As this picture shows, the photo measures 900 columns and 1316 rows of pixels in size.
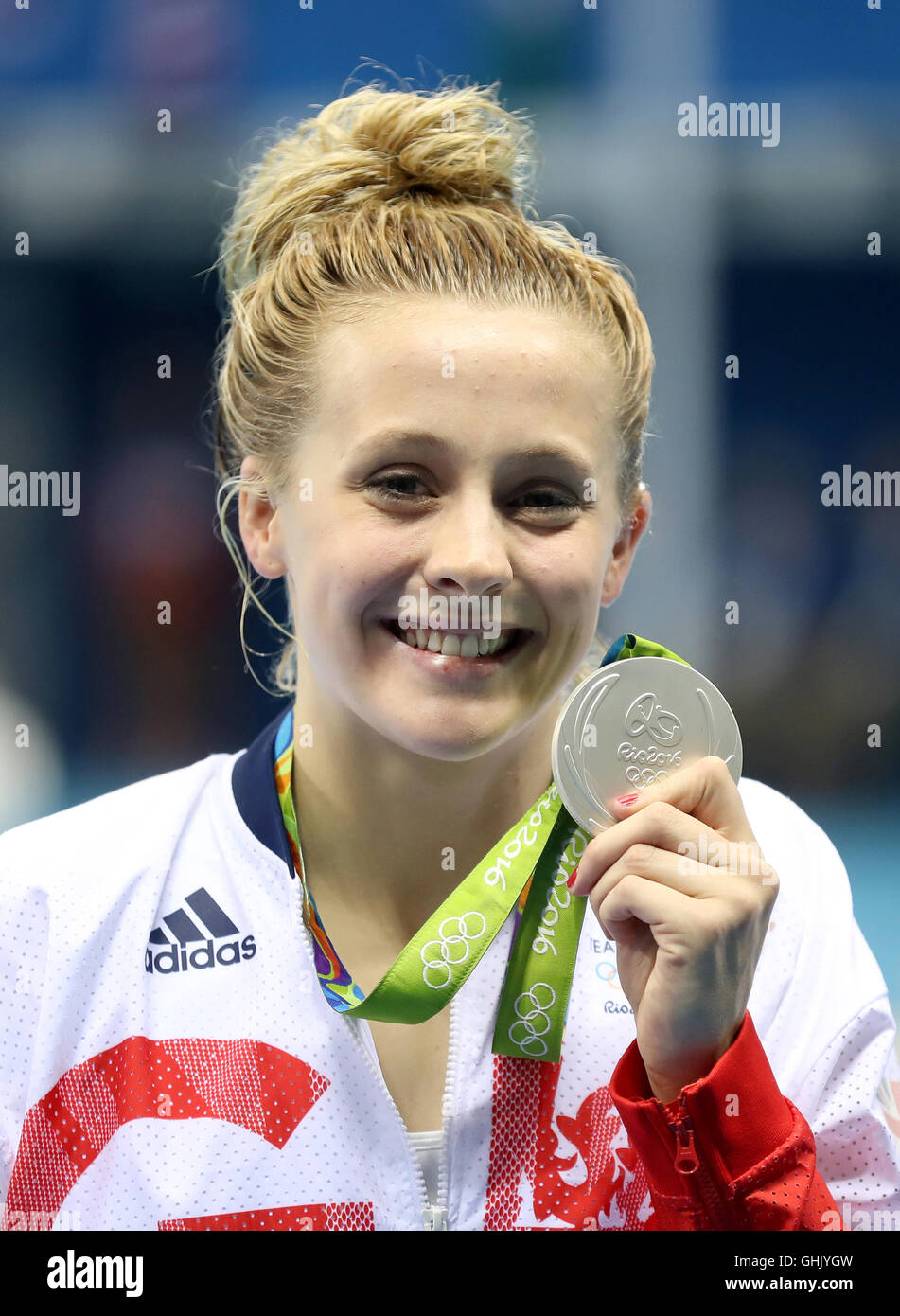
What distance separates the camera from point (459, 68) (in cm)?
244

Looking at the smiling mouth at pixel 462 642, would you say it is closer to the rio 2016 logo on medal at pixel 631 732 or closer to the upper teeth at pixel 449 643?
the upper teeth at pixel 449 643

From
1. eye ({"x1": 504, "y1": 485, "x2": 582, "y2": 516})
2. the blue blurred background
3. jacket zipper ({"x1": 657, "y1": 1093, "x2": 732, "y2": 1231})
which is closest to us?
jacket zipper ({"x1": 657, "y1": 1093, "x2": 732, "y2": 1231})

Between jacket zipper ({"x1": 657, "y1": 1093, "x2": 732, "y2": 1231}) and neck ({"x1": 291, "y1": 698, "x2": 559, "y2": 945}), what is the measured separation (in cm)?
60

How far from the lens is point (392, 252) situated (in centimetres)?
184

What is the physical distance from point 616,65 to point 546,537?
1.56m

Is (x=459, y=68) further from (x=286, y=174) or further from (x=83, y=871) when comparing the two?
(x=83, y=871)

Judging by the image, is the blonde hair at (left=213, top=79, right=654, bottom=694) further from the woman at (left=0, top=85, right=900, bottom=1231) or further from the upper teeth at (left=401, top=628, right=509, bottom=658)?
the upper teeth at (left=401, top=628, right=509, bottom=658)

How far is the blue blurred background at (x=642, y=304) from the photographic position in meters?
2.69

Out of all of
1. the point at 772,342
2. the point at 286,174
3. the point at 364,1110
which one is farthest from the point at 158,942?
the point at 772,342

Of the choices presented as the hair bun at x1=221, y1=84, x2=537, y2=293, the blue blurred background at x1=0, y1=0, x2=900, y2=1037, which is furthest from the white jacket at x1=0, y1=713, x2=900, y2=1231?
the hair bun at x1=221, y1=84, x2=537, y2=293

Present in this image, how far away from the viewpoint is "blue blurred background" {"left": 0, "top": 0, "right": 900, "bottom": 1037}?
2.69m

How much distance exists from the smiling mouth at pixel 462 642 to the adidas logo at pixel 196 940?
0.54m

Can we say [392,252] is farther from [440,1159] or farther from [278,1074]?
[440,1159]

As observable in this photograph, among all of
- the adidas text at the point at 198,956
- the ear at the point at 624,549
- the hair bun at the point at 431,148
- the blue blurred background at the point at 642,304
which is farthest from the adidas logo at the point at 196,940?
the hair bun at the point at 431,148
